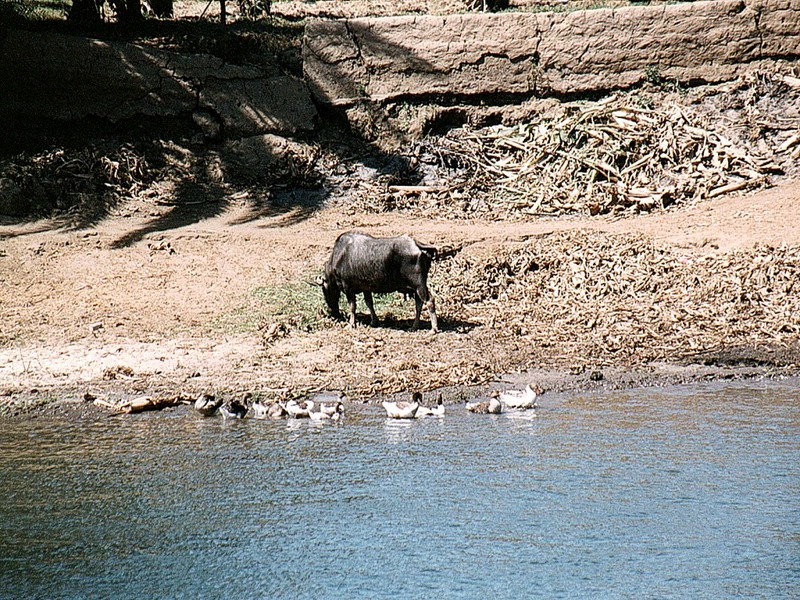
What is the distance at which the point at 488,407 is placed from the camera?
793 centimetres

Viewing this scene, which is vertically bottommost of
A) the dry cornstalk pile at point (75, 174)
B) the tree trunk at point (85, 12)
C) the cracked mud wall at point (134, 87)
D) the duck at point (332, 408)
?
the duck at point (332, 408)

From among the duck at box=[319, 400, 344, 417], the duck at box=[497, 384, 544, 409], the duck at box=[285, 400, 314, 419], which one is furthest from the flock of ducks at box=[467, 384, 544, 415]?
the duck at box=[285, 400, 314, 419]

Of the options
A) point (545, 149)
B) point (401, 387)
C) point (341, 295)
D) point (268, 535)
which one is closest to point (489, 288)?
point (341, 295)

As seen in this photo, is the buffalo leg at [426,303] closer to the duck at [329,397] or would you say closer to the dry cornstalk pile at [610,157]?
the duck at [329,397]

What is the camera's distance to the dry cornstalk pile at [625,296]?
9.55 meters

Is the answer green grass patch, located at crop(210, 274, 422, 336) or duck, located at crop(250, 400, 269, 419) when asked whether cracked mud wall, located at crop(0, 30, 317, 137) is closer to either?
green grass patch, located at crop(210, 274, 422, 336)

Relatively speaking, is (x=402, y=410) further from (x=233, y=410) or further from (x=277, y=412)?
(x=233, y=410)

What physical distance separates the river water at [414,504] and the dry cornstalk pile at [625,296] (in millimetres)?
1494

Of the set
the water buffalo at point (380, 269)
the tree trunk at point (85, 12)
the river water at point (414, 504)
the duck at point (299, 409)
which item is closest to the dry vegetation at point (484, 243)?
the water buffalo at point (380, 269)

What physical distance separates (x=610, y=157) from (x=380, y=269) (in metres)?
5.51

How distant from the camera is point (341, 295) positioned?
11.2 meters

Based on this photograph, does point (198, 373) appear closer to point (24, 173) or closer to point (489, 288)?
point (489, 288)

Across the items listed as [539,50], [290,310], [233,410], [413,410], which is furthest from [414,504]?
[539,50]

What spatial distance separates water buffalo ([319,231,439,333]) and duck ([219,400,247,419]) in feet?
7.24
